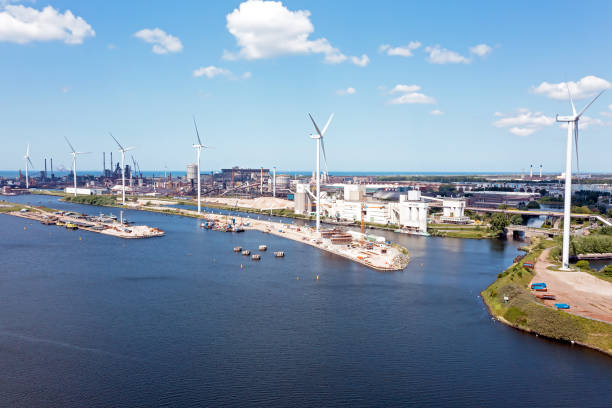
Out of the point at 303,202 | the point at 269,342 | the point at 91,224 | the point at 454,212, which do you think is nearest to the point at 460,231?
the point at 454,212

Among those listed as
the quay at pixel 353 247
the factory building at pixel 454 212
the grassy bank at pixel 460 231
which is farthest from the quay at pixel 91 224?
the factory building at pixel 454 212

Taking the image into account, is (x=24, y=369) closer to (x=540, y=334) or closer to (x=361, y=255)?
(x=540, y=334)

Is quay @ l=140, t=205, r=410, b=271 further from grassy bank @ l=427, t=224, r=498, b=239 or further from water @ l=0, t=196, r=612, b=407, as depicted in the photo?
grassy bank @ l=427, t=224, r=498, b=239

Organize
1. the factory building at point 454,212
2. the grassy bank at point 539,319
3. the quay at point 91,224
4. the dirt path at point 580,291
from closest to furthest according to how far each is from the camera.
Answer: the grassy bank at point 539,319 < the dirt path at point 580,291 < the quay at point 91,224 < the factory building at point 454,212

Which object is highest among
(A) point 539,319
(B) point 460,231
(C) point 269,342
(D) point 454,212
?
(D) point 454,212

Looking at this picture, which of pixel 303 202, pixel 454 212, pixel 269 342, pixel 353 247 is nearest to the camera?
pixel 269 342

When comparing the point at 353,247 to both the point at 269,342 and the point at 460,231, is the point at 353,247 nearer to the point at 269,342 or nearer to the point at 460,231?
the point at 460,231

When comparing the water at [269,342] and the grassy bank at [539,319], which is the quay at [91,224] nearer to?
the water at [269,342]
